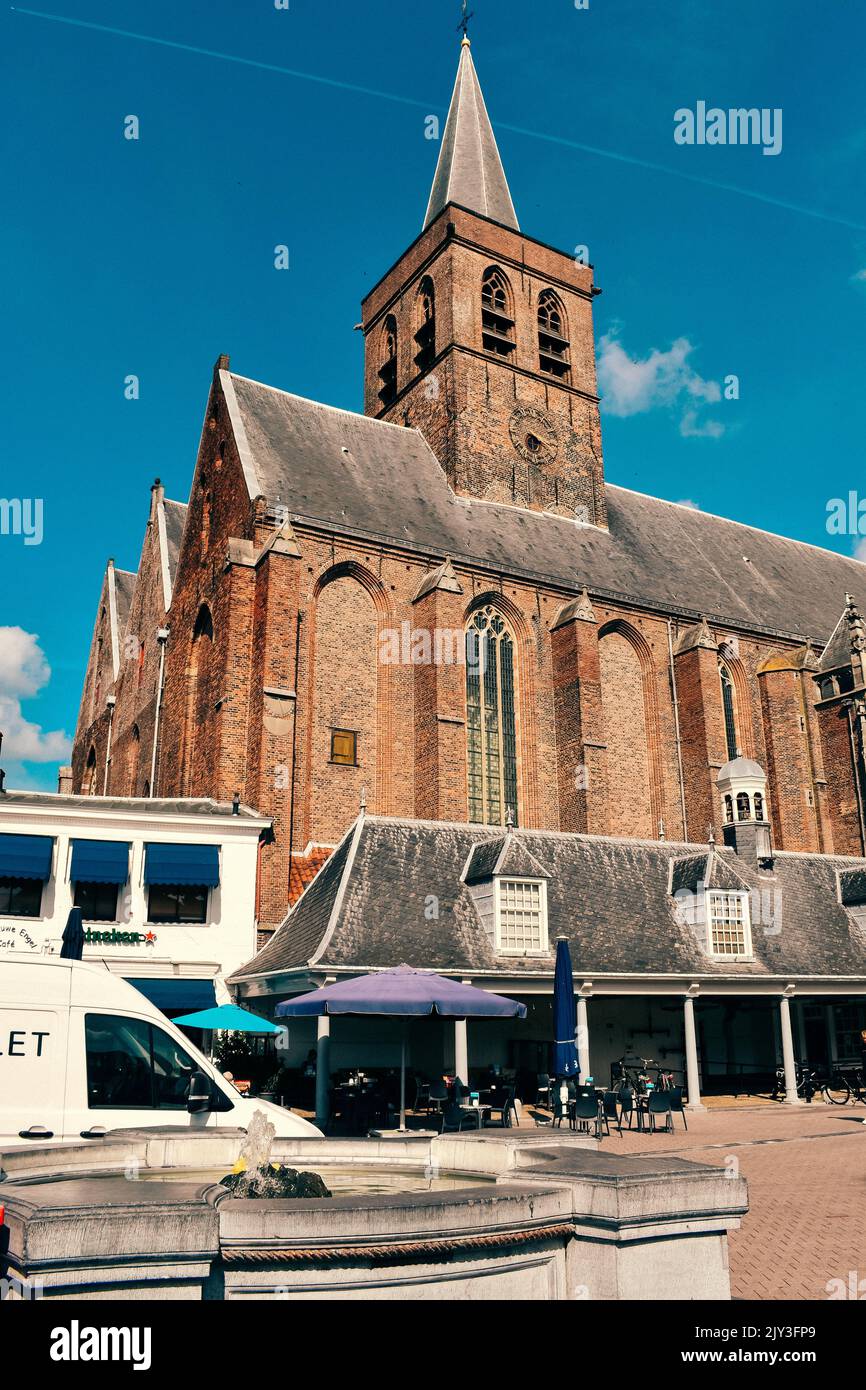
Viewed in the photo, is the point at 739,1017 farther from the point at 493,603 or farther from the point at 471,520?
the point at 471,520

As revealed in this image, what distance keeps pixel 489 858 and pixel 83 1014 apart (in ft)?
48.4

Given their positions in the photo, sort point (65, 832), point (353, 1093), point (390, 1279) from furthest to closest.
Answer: point (65, 832)
point (353, 1093)
point (390, 1279)

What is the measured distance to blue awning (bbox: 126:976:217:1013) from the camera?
22.4 m

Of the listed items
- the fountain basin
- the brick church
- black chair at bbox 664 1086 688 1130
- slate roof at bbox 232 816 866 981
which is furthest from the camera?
the brick church

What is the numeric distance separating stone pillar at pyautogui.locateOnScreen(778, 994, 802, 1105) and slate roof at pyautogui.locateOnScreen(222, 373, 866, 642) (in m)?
15.0

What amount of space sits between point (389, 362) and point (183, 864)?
24837 mm

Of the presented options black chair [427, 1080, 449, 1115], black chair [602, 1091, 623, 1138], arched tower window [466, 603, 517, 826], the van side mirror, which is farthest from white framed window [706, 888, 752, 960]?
the van side mirror

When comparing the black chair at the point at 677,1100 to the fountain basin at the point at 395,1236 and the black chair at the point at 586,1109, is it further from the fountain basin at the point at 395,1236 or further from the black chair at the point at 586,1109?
the fountain basin at the point at 395,1236

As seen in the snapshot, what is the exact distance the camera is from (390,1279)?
195 inches

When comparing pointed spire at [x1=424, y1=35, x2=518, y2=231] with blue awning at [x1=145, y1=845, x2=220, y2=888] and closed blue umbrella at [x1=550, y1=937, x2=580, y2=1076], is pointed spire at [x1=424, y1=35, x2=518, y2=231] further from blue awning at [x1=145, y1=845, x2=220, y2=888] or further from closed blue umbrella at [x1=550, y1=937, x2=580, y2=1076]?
closed blue umbrella at [x1=550, y1=937, x2=580, y2=1076]

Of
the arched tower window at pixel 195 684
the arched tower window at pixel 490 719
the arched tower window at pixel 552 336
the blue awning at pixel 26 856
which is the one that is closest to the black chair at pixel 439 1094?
the blue awning at pixel 26 856

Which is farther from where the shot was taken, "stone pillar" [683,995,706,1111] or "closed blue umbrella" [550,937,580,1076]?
"stone pillar" [683,995,706,1111]

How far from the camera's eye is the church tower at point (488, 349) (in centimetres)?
3725
